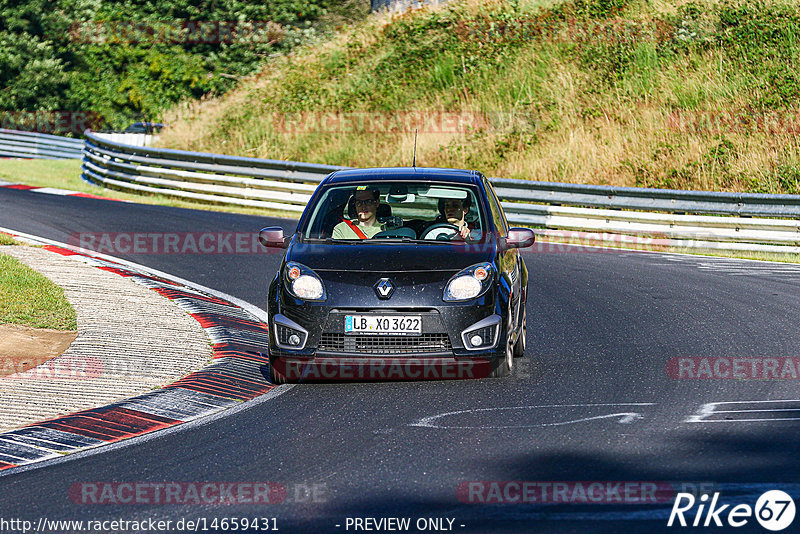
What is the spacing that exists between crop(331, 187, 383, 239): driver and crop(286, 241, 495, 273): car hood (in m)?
0.37

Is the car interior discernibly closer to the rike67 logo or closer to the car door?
the car door

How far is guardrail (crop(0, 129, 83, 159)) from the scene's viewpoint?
1661 inches

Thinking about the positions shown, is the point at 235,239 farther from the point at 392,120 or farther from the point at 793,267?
the point at 392,120

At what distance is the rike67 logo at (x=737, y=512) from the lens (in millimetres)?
4996

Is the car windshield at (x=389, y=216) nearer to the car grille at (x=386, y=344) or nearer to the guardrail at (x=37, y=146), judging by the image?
the car grille at (x=386, y=344)

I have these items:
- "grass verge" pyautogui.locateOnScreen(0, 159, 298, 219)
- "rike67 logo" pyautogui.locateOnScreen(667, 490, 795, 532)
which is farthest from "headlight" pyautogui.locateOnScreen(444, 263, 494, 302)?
"grass verge" pyautogui.locateOnScreen(0, 159, 298, 219)

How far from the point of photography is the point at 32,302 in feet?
36.1

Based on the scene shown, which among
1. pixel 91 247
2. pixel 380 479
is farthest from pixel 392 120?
pixel 380 479

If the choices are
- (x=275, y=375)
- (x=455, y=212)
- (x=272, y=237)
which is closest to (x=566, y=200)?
(x=455, y=212)

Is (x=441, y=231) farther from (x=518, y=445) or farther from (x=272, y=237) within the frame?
(x=518, y=445)

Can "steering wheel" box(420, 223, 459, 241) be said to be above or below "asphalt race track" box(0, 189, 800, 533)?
above

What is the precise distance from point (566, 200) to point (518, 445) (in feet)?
43.8

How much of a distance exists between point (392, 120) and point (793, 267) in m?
15.2

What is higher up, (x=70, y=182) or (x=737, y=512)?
(x=737, y=512)
